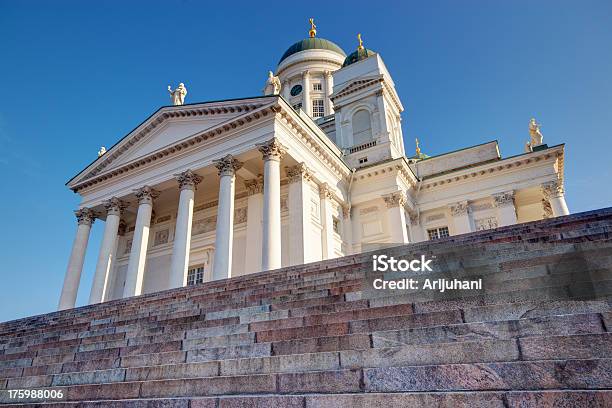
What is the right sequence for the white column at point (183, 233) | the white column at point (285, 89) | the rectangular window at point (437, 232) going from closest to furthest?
the white column at point (183, 233), the rectangular window at point (437, 232), the white column at point (285, 89)

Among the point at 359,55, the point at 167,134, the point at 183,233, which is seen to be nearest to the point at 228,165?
the point at 183,233

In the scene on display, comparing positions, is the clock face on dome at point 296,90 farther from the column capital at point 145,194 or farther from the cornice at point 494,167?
the column capital at point 145,194

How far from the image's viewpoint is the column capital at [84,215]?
20734mm

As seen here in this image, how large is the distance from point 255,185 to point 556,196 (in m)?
15.8

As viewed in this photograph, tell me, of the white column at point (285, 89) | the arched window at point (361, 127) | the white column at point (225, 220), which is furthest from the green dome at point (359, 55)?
the white column at point (225, 220)

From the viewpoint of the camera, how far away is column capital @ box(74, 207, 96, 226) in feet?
68.0

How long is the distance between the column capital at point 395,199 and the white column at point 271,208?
709 centimetres

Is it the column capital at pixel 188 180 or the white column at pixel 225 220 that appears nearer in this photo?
the white column at pixel 225 220

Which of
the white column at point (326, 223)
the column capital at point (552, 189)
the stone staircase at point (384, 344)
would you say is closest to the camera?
the stone staircase at point (384, 344)

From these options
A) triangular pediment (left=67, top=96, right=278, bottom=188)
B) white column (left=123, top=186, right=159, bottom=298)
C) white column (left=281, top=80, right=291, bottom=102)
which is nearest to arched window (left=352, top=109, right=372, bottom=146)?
triangular pediment (left=67, top=96, right=278, bottom=188)

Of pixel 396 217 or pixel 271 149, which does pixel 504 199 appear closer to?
pixel 396 217

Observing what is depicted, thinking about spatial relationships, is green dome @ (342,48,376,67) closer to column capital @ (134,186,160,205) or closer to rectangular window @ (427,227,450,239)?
rectangular window @ (427,227,450,239)

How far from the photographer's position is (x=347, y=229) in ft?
67.7

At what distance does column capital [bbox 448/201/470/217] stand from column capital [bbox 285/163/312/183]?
992cm
